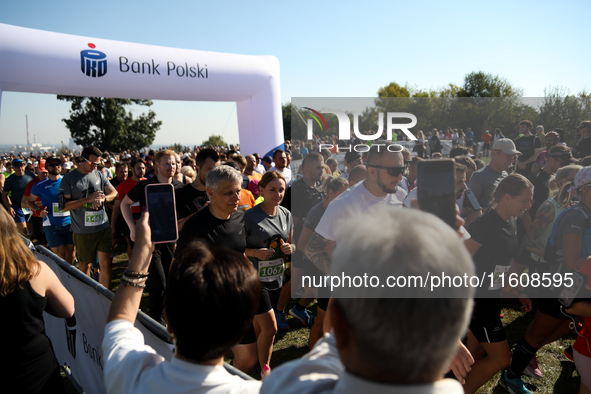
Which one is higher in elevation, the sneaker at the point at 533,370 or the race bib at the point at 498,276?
the race bib at the point at 498,276

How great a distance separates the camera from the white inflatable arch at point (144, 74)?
7016mm

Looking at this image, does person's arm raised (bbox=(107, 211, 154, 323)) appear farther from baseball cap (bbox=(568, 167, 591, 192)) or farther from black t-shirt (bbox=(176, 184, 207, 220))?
baseball cap (bbox=(568, 167, 591, 192))

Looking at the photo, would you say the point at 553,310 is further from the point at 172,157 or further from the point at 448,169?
the point at 172,157

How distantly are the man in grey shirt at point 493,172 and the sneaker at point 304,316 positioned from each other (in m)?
2.46

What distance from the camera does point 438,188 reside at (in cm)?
142

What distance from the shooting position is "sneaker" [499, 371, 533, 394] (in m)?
2.88

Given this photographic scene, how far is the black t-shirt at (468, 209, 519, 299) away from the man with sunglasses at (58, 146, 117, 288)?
429 centimetres

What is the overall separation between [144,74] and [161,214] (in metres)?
7.57

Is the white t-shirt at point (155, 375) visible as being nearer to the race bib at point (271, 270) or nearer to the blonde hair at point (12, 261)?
the blonde hair at point (12, 261)

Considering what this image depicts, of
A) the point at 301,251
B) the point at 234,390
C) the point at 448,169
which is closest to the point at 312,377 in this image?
the point at 234,390

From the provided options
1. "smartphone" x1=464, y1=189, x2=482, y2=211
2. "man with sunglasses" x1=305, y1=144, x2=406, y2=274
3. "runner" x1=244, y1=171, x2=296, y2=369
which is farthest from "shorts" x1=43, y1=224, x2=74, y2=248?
"smartphone" x1=464, y1=189, x2=482, y2=211

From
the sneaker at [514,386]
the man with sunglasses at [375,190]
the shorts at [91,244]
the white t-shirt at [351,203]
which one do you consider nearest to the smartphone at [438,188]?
the man with sunglasses at [375,190]

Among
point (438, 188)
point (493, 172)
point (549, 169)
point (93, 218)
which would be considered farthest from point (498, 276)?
point (93, 218)

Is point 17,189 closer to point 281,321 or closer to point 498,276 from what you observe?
point 281,321
